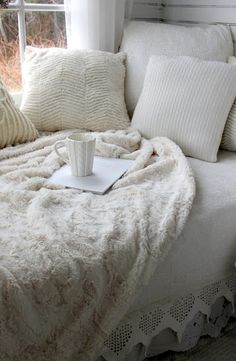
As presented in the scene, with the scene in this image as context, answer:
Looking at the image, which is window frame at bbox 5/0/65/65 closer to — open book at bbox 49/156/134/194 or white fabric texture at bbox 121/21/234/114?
white fabric texture at bbox 121/21/234/114

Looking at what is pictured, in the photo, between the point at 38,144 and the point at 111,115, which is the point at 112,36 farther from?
the point at 38,144

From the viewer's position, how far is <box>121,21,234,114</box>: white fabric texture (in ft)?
5.22

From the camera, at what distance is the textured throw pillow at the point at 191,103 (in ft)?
4.42

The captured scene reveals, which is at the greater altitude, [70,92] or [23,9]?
[23,9]

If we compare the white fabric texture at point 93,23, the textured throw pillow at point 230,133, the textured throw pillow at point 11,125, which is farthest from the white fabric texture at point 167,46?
the textured throw pillow at point 11,125

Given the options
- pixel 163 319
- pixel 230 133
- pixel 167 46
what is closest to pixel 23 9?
pixel 167 46

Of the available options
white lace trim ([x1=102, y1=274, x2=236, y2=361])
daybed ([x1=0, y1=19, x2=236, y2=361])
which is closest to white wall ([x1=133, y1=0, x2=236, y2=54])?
daybed ([x1=0, y1=19, x2=236, y2=361])

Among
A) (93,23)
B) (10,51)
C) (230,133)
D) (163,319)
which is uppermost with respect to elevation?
(93,23)

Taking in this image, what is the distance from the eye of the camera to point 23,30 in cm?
171

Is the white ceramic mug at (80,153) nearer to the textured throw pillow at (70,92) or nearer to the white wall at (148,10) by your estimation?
the textured throw pillow at (70,92)

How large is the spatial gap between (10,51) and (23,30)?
11cm

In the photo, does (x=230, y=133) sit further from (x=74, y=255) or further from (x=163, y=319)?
(x=74, y=255)

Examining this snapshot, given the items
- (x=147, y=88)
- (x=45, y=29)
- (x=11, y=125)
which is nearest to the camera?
(x=11, y=125)

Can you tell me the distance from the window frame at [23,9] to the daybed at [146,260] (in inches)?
24.9
